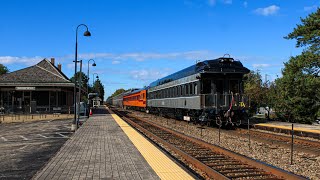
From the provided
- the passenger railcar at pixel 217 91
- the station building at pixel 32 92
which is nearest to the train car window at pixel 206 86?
the passenger railcar at pixel 217 91

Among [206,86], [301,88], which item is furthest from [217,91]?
[301,88]

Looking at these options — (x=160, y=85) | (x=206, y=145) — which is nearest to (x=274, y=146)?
(x=206, y=145)

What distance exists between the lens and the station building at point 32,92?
141 ft

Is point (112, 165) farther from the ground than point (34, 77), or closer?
closer

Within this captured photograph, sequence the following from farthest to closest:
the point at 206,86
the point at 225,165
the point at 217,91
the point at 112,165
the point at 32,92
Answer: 1. the point at 32,92
2. the point at 217,91
3. the point at 206,86
4. the point at 225,165
5. the point at 112,165

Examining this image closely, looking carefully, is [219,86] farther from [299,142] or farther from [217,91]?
[299,142]

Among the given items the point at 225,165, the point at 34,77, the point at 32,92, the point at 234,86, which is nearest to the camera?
the point at 225,165

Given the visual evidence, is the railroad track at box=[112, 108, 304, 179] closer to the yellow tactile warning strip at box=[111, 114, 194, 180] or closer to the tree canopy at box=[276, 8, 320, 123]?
the yellow tactile warning strip at box=[111, 114, 194, 180]

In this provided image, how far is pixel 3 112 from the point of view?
4222 centimetres

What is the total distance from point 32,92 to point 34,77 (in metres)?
3.06

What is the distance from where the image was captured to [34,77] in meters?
47.6

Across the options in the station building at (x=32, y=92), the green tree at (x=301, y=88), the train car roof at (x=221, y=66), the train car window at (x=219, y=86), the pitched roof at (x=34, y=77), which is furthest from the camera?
the pitched roof at (x=34, y=77)

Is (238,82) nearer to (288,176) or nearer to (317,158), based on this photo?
(317,158)

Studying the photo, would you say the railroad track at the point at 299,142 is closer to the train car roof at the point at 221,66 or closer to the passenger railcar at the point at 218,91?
the passenger railcar at the point at 218,91
